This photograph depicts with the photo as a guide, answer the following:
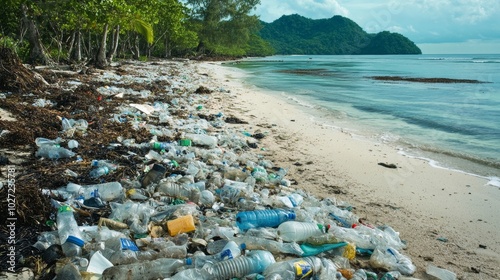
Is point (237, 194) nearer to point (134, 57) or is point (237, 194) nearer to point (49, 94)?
point (49, 94)

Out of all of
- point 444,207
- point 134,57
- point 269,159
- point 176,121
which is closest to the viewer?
point 444,207

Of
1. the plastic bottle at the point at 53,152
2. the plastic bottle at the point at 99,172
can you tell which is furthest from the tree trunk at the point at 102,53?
the plastic bottle at the point at 99,172

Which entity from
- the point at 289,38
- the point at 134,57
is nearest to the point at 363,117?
the point at 134,57

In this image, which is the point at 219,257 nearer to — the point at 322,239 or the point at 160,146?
the point at 322,239

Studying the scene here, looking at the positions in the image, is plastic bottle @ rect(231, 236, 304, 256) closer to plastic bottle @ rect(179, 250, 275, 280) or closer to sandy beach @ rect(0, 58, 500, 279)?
plastic bottle @ rect(179, 250, 275, 280)

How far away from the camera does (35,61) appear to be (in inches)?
518

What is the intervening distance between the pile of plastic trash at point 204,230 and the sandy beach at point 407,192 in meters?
0.30

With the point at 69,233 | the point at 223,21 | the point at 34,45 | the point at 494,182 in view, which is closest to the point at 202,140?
the point at 69,233

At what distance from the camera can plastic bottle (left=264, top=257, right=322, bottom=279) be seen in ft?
6.86

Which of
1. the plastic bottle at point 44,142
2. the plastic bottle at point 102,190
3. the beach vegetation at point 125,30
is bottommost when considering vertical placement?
the plastic bottle at point 102,190

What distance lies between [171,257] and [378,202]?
254 centimetres

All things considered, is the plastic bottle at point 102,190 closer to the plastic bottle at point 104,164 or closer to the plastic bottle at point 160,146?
the plastic bottle at point 104,164

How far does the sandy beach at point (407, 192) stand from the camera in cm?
283

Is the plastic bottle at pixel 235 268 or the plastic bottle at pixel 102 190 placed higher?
the plastic bottle at pixel 102 190
